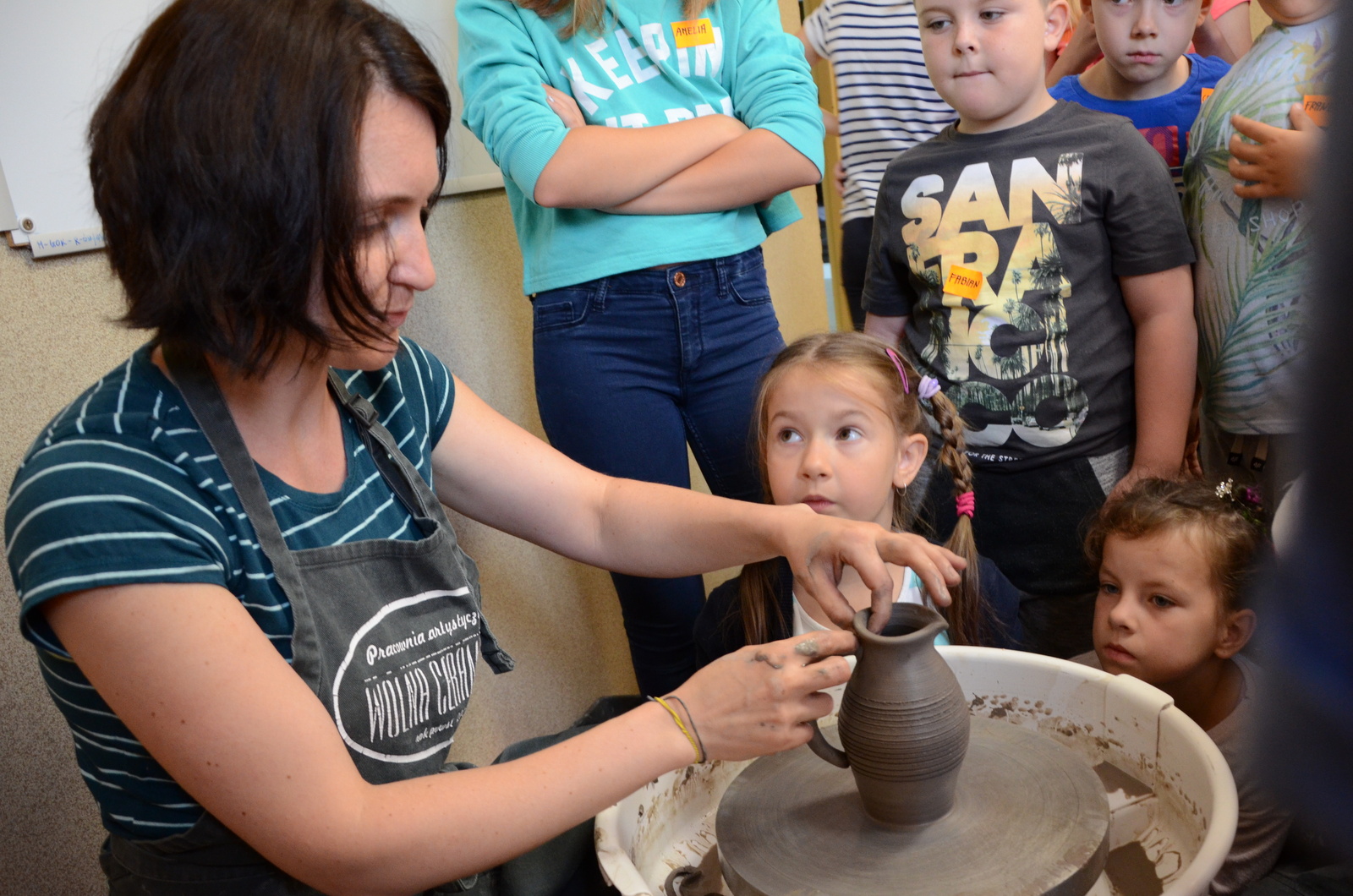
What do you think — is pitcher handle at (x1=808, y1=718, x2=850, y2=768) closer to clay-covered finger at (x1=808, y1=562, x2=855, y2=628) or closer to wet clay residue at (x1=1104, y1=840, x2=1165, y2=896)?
clay-covered finger at (x1=808, y1=562, x2=855, y2=628)

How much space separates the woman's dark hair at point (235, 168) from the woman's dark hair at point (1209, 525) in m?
1.31

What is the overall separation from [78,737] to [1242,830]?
4.52 feet

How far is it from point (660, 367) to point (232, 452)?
3.12ft

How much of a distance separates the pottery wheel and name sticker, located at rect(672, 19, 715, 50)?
1255mm

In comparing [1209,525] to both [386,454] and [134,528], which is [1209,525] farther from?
[134,528]

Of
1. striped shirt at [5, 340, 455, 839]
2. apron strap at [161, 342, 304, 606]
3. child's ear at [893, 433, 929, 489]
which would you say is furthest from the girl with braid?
apron strap at [161, 342, 304, 606]

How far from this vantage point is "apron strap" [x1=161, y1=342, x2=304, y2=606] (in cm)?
101

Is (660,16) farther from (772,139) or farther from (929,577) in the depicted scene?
(929,577)

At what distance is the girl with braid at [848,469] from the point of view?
163 cm

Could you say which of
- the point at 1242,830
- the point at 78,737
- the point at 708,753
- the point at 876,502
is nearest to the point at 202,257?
the point at 78,737

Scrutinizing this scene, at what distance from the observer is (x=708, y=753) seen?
3.40 feet

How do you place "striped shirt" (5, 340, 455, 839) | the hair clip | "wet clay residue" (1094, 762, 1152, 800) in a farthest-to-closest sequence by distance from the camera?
the hair clip
"wet clay residue" (1094, 762, 1152, 800)
"striped shirt" (5, 340, 455, 839)

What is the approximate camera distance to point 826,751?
3.65 feet

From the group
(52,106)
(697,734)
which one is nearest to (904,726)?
(697,734)
